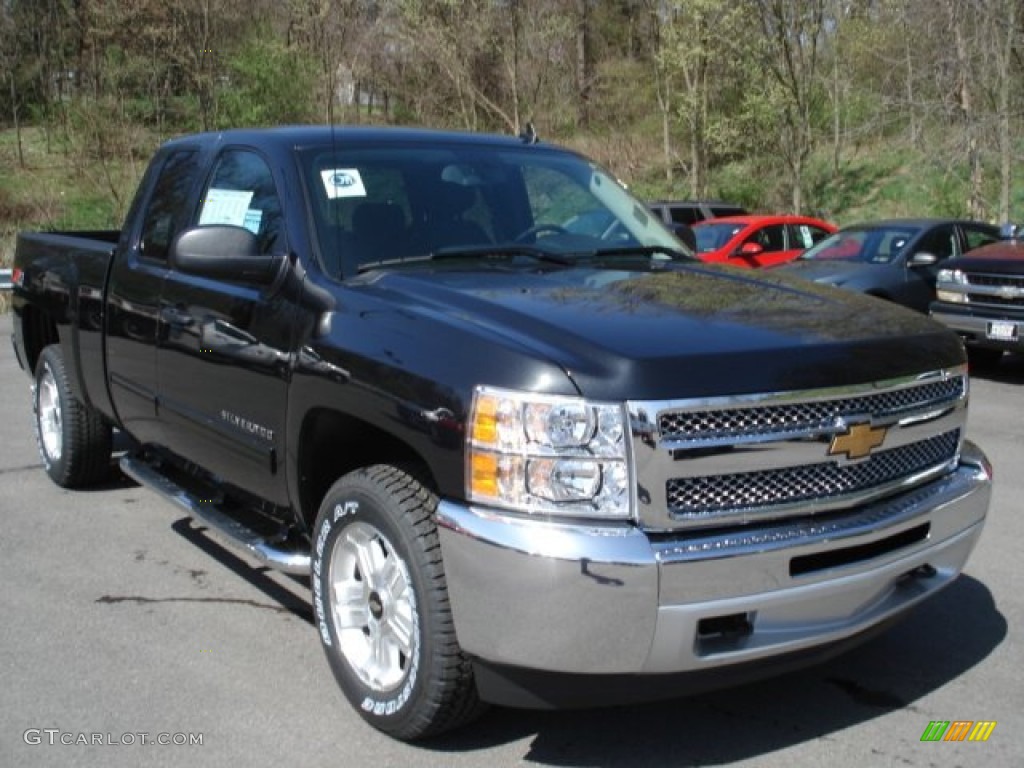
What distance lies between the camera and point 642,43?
40.4 metres

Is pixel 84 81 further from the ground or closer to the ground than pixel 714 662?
further from the ground

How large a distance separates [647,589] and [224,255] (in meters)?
2.02

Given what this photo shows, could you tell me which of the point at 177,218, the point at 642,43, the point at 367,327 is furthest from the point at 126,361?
the point at 642,43

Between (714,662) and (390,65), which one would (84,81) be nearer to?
(390,65)

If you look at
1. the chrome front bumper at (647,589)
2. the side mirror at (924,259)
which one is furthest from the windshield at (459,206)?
the side mirror at (924,259)

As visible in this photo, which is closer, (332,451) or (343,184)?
(332,451)

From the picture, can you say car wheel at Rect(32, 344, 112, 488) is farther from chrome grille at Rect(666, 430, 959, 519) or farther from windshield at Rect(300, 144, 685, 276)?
chrome grille at Rect(666, 430, 959, 519)

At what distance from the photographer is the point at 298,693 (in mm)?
3844

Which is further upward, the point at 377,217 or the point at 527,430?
the point at 377,217

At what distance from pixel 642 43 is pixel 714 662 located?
39859 mm

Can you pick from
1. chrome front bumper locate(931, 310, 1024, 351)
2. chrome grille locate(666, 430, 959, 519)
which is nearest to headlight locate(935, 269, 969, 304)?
chrome front bumper locate(931, 310, 1024, 351)

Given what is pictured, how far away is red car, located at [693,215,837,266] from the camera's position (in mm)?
16091

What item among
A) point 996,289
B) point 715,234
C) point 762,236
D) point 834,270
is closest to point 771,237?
point 762,236

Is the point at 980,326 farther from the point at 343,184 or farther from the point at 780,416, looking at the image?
the point at 780,416
